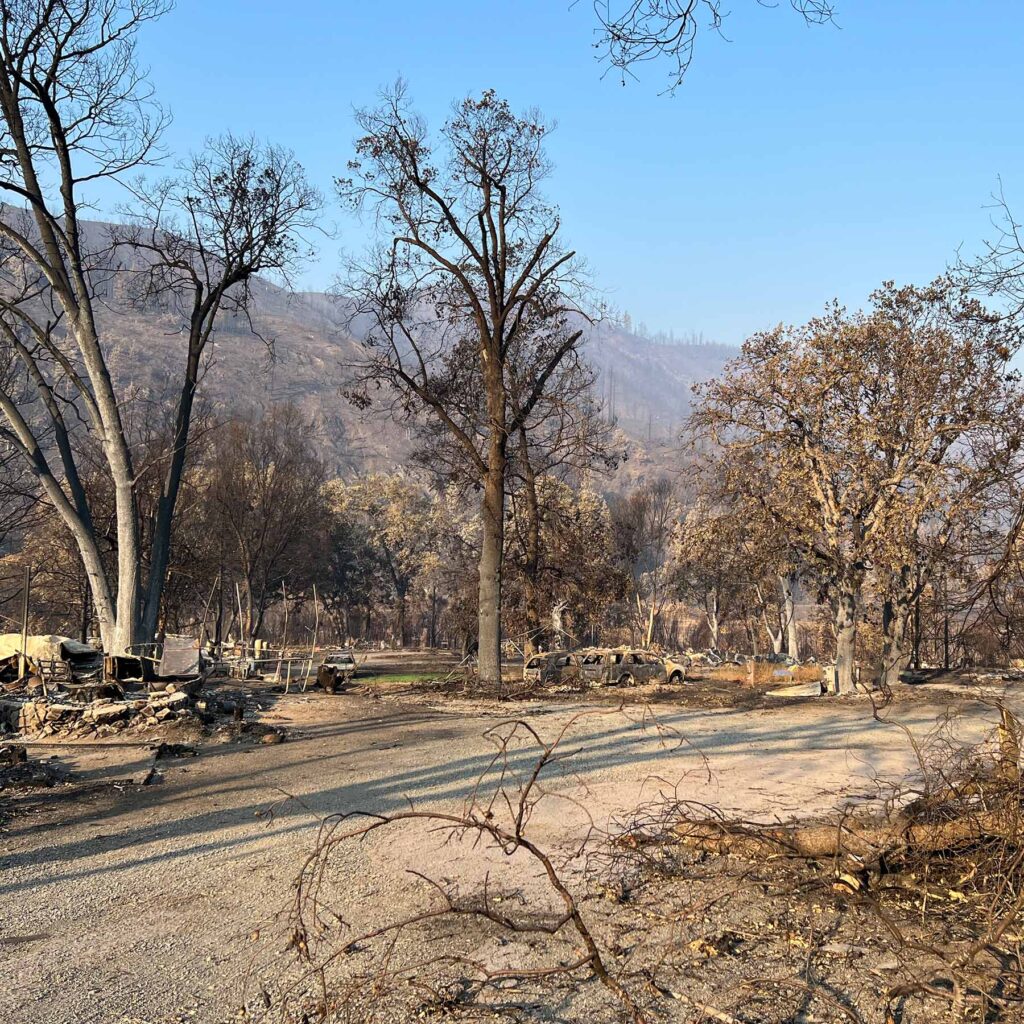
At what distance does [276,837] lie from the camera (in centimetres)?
749

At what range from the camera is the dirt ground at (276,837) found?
455 centimetres

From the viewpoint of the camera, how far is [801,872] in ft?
18.7

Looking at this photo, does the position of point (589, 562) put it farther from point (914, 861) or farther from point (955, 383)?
point (914, 861)

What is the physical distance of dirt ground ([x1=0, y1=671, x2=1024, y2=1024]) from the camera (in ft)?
14.9

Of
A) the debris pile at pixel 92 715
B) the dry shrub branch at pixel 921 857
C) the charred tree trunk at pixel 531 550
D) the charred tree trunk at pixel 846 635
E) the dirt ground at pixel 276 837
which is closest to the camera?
the dirt ground at pixel 276 837

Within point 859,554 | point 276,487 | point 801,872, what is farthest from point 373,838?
point 276,487

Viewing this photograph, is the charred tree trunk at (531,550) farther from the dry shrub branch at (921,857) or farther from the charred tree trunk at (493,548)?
the dry shrub branch at (921,857)

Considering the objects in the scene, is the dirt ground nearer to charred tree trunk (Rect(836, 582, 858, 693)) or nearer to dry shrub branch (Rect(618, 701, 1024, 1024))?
dry shrub branch (Rect(618, 701, 1024, 1024))

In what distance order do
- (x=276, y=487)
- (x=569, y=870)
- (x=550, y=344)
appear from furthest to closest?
(x=276, y=487), (x=550, y=344), (x=569, y=870)

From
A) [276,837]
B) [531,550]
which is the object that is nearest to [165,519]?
[531,550]

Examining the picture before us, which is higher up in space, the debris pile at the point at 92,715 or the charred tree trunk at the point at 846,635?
the charred tree trunk at the point at 846,635

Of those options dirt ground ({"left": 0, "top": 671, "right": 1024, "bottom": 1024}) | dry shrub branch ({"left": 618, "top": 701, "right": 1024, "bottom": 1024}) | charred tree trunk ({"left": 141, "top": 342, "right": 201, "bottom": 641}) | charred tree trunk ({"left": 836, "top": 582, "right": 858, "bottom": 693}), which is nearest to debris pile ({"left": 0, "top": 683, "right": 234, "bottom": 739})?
dirt ground ({"left": 0, "top": 671, "right": 1024, "bottom": 1024})

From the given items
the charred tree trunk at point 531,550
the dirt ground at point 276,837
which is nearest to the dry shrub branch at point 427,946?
the dirt ground at point 276,837

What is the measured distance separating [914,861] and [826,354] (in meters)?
18.5
